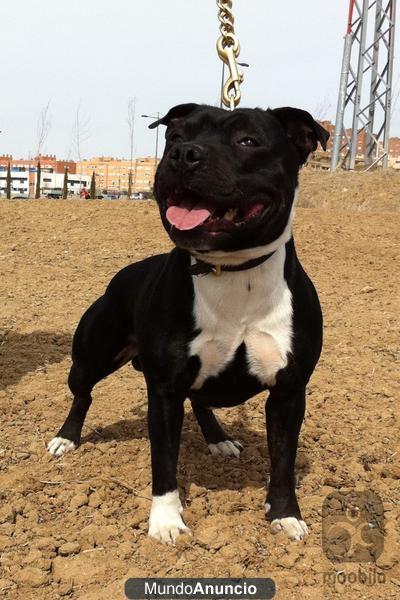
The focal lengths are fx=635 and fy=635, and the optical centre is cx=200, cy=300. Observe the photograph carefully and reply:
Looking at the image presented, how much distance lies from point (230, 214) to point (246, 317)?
1.57 feet

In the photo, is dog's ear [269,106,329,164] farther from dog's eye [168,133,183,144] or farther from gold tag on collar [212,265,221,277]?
gold tag on collar [212,265,221,277]

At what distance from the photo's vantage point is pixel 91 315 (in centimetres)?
374

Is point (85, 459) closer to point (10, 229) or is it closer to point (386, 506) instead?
point (386, 506)

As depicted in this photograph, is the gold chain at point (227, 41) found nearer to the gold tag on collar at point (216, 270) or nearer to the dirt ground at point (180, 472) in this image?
the gold tag on collar at point (216, 270)

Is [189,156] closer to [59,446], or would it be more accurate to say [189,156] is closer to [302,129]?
[302,129]

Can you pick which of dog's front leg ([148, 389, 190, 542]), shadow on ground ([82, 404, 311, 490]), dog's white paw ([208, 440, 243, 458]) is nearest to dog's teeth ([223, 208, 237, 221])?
dog's front leg ([148, 389, 190, 542])

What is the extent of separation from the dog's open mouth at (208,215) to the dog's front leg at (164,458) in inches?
31.6

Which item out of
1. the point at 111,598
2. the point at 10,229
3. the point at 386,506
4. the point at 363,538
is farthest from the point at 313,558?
the point at 10,229

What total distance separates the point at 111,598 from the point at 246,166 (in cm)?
174

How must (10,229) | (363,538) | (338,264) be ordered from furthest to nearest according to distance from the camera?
(10,229) < (338,264) < (363,538)

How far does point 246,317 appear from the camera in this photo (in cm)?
272

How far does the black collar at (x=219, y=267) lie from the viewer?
2.66 metres

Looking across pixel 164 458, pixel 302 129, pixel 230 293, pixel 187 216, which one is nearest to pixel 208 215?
pixel 187 216

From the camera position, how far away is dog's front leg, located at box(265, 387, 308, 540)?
2.89 metres
